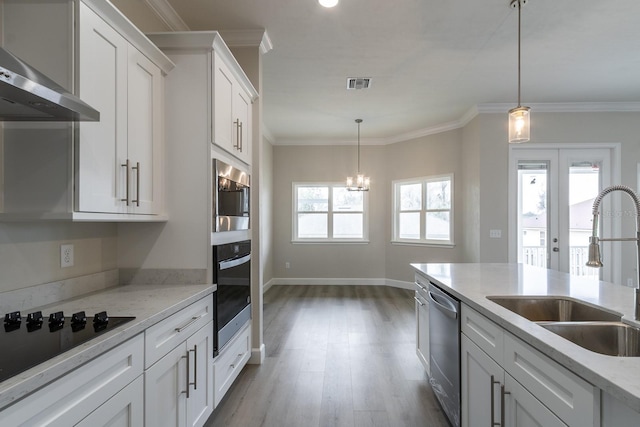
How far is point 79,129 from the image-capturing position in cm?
135

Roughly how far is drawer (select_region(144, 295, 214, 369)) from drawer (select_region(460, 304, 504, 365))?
4.99 feet

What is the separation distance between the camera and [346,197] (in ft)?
21.5

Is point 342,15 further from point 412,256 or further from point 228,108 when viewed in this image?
point 412,256

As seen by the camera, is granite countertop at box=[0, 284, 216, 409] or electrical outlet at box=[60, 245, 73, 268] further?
electrical outlet at box=[60, 245, 73, 268]

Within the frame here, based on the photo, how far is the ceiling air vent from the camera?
370cm

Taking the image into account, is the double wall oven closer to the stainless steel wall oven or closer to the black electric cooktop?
the stainless steel wall oven

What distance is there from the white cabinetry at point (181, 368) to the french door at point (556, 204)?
14.3 feet

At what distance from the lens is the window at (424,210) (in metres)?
5.56

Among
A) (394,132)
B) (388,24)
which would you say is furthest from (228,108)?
(394,132)

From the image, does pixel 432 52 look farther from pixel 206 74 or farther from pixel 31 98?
pixel 31 98

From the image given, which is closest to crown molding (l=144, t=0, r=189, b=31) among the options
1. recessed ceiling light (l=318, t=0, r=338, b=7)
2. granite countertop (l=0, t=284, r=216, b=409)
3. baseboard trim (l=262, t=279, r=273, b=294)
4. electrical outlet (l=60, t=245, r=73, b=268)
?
recessed ceiling light (l=318, t=0, r=338, b=7)

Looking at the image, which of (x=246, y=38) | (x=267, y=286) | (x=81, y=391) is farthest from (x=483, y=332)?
(x=267, y=286)

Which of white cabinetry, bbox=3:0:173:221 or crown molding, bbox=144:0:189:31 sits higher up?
crown molding, bbox=144:0:189:31

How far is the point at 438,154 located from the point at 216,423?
513 cm
